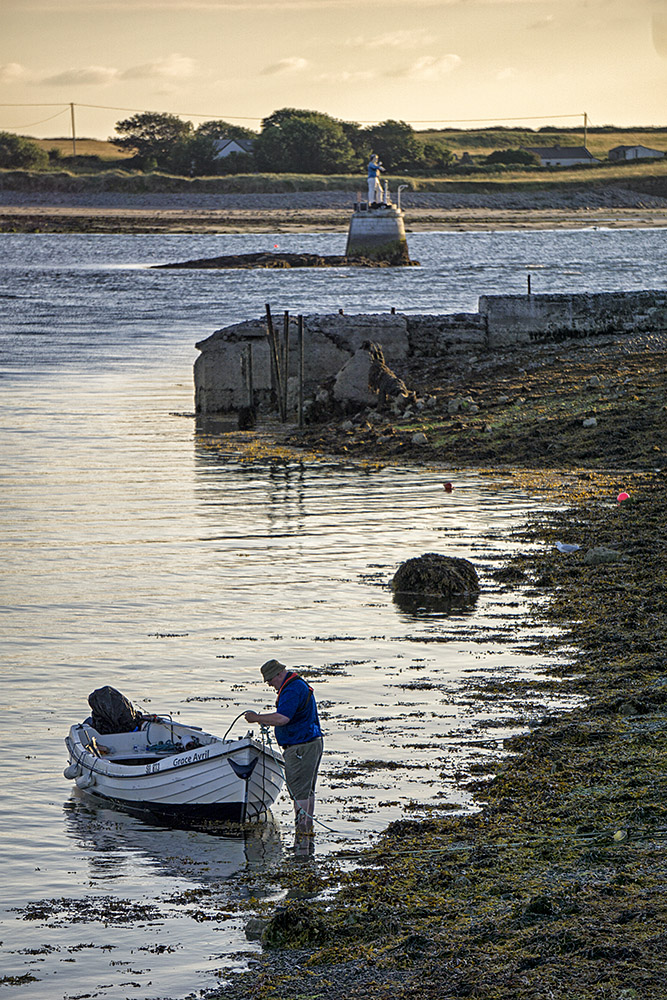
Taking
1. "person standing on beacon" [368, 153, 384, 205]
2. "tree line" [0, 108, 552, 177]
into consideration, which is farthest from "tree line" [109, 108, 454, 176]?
"person standing on beacon" [368, 153, 384, 205]

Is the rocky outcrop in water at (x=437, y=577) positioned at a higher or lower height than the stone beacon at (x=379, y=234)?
lower

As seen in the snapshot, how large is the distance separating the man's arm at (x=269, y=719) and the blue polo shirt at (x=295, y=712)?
35mm

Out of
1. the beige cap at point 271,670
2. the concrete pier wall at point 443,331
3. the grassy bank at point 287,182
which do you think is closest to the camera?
the beige cap at point 271,670

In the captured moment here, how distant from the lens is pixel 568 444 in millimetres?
22609

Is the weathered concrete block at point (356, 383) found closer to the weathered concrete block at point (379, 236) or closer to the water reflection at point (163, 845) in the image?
the water reflection at point (163, 845)

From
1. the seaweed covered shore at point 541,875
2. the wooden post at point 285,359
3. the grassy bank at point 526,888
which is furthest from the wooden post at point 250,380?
the grassy bank at point 526,888

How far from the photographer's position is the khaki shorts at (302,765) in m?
9.16

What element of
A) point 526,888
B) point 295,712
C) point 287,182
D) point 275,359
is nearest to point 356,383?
point 275,359

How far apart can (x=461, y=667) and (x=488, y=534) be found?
17.6 feet

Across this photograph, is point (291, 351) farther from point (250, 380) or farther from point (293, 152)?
point (293, 152)

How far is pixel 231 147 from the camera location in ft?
634

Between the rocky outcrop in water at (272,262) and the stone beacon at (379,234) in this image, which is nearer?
the stone beacon at (379,234)

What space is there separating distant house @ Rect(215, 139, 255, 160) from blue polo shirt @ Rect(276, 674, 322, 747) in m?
187

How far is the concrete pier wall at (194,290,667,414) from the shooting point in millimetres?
28219
